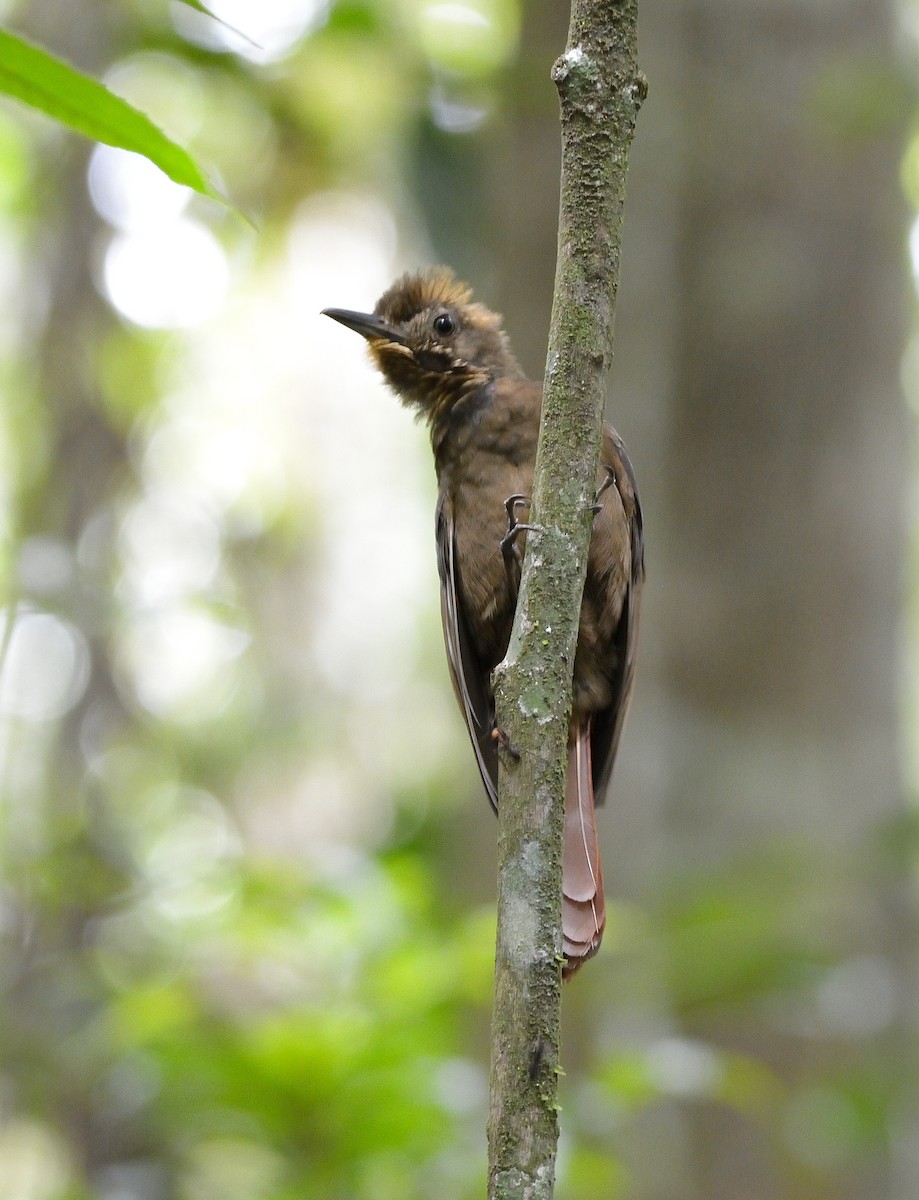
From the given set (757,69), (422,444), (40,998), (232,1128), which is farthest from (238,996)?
(422,444)

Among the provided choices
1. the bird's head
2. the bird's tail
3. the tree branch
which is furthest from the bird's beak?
the tree branch

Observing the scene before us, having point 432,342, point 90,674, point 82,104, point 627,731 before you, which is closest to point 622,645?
point 432,342

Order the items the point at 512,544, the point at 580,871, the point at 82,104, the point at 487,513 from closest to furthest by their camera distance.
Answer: the point at 82,104
the point at 580,871
the point at 512,544
the point at 487,513

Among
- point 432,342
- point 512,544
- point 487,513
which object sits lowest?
point 512,544

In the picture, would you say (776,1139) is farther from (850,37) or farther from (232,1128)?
(850,37)

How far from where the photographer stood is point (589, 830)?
2.85 m

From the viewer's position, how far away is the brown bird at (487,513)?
3.25 m

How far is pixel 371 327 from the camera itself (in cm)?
359

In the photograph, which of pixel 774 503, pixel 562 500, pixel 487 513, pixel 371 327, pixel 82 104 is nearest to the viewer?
pixel 82 104

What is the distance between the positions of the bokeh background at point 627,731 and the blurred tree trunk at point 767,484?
17 mm

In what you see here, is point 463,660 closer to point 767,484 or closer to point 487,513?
point 487,513

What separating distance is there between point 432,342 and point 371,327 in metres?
0.17

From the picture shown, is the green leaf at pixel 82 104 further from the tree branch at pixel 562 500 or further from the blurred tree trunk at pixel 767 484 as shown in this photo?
the blurred tree trunk at pixel 767 484

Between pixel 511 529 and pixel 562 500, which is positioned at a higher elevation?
pixel 511 529
